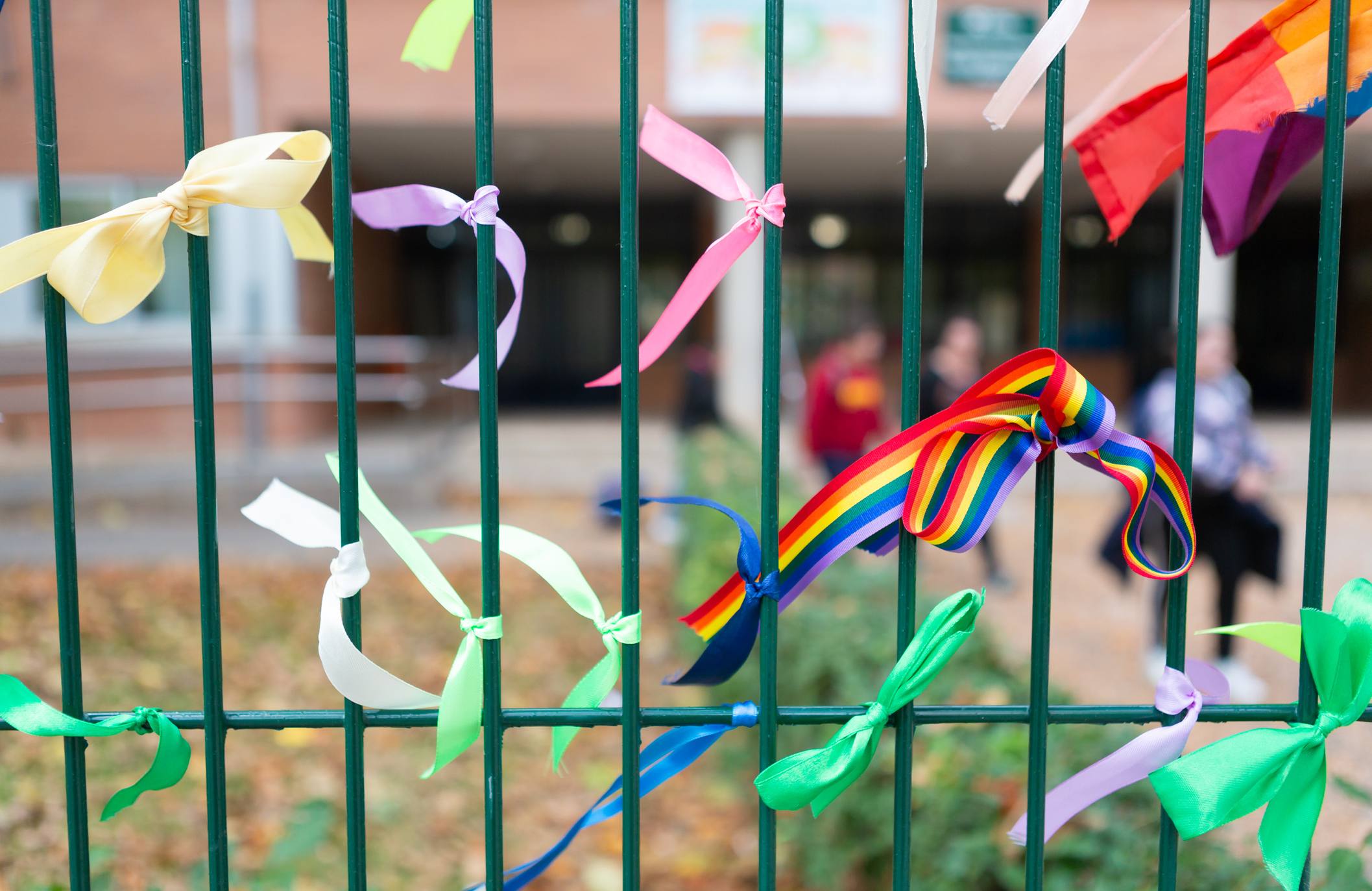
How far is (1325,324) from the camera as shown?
1201mm

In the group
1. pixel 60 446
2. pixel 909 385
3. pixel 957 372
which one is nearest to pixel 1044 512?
pixel 909 385

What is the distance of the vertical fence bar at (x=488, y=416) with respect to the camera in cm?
117

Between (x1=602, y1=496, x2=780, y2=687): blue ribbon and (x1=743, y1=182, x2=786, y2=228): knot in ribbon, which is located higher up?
(x1=743, y1=182, x2=786, y2=228): knot in ribbon

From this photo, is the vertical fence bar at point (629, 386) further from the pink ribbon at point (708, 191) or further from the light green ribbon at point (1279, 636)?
the light green ribbon at point (1279, 636)

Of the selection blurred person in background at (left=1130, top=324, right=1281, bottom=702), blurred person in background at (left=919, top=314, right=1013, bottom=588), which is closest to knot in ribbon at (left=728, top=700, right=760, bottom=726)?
blurred person in background at (left=1130, top=324, right=1281, bottom=702)

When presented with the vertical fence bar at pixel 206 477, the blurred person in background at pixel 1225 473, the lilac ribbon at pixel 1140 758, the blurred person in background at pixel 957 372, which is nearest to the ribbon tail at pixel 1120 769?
the lilac ribbon at pixel 1140 758

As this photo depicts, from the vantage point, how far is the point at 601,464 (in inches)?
445

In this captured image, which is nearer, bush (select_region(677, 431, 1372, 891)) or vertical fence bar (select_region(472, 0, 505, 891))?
vertical fence bar (select_region(472, 0, 505, 891))

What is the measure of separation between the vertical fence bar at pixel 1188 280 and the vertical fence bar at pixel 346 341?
91cm

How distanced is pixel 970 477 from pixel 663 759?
49cm

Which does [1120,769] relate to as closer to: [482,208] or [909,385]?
[909,385]

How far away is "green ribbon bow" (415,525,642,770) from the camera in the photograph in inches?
46.6

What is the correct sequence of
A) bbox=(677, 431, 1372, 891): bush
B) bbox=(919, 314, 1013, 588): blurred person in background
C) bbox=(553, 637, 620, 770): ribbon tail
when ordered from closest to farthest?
bbox=(553, 637, 620, 770): ribbon tail, bbox=(677, 431, 1372, 891): bush, bbox=(919, 314, 1013, 588): blurred person in background

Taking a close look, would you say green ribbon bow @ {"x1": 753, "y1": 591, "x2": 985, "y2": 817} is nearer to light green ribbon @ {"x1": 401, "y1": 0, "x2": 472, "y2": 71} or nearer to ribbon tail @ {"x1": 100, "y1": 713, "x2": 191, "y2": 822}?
ribbon tail @ {"x1": 100, "y1": 713, "x2": 191, "y2": 822}
